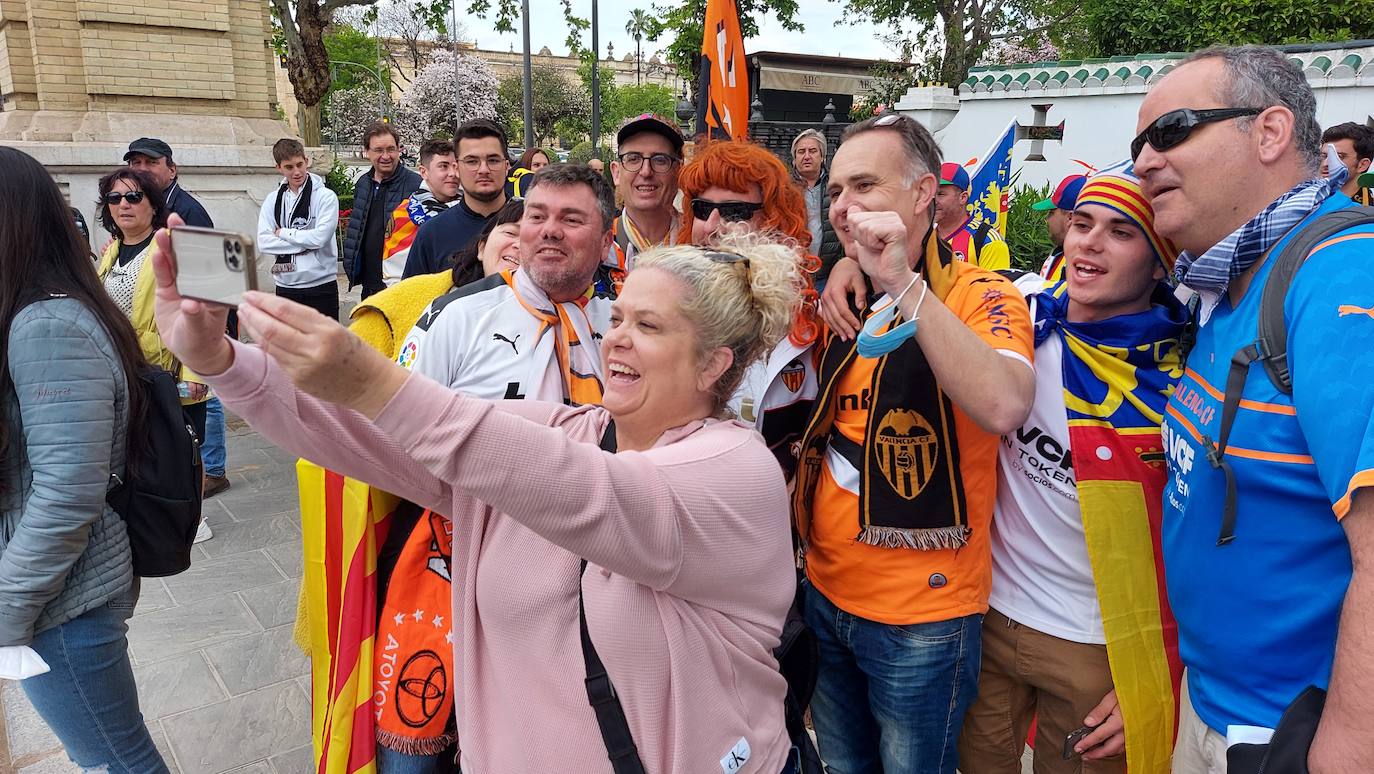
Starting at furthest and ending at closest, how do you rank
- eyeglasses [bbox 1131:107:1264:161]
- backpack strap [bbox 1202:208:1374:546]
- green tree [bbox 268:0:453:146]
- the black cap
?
green tree [bbox 268:0:453:146] → the black cap → eyeglasses [bbox 1131:107:1264:161] → backpack strap [bbox 1202:208:1374:546]

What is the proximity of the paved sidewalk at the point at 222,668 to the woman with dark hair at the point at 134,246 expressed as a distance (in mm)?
1019

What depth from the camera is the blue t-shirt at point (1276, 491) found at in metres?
1.29

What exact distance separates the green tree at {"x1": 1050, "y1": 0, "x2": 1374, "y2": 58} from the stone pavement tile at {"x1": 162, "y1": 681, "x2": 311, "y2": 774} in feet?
39.3

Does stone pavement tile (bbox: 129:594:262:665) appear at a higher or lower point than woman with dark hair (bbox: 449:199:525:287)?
lower

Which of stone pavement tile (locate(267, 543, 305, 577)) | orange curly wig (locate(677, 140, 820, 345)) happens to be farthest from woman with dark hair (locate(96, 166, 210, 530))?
orange curly wig (locate(677, 140, 820, 345))

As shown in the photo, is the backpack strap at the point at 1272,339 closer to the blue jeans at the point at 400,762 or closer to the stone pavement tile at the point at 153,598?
the blue jeans at the point at 400,762

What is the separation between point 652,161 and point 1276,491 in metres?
2.33

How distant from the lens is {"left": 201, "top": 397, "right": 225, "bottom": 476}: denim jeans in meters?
5.63

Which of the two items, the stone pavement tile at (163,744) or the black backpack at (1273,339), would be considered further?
the stone pavement tile at (163,744)

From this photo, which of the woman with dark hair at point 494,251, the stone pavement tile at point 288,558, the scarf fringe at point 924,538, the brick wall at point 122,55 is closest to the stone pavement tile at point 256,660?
the stone pavement tile at point 288,558

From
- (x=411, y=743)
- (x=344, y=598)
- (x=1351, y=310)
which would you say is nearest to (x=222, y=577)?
(x=344, y=598)

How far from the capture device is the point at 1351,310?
130cm

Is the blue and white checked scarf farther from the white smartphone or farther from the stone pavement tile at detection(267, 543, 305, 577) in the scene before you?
the stone pavement tile at detection(267, 543, 305, 577)

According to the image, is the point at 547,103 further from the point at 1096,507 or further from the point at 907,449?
Result: the point at 1096,507
